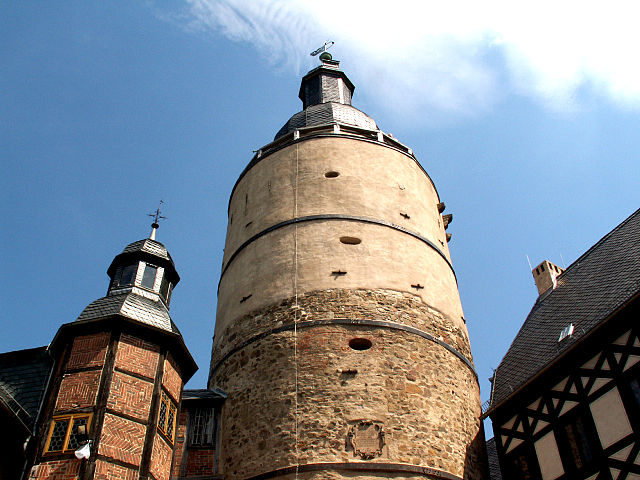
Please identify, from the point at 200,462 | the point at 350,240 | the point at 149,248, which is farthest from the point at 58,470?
the point at 350,240

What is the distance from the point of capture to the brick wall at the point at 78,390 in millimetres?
9125

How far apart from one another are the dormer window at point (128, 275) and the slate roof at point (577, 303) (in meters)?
7.07

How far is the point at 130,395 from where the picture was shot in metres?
9.37

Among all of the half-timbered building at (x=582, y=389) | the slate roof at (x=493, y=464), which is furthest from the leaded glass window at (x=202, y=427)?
the slate roof at (x=493, y=464)

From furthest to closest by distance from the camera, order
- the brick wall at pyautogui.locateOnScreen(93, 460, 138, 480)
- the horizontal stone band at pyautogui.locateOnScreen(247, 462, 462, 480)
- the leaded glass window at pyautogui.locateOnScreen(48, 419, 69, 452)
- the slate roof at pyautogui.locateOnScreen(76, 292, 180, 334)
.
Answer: the slate roof at pyautogui.locateOnScreen(76, 292, 180, 334) < the horizontal stone band at pyautogui.locateOnScreen(247, 462, 462, 480) < the leaded glass window at pyautogui.locateOnScreen(48, 419, 69, 452) < the brick wall at pyautogui.locateOnScreen(93, 460, 138, 480)

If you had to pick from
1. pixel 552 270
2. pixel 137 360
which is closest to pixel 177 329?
pixel 137 360

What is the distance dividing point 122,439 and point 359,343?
3.96m

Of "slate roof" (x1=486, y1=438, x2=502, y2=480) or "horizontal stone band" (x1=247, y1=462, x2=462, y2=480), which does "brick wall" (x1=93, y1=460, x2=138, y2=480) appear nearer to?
"horizontal stone band" (x1=247, y1=462, x2=462, y2=480)

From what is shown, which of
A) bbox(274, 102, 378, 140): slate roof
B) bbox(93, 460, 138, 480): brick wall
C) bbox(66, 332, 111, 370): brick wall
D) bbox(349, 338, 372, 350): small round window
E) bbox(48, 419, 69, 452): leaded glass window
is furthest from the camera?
bbox(274, 102, 378, 140): slate roof

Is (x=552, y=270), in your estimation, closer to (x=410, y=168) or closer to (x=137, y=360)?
(x=410, y=168)

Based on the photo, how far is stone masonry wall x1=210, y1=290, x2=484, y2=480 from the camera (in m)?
9.52

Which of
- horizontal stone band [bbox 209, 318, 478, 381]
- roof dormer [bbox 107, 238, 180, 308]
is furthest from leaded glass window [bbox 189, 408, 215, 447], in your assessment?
roof dormer [bbox 107, 238, 180, 308]

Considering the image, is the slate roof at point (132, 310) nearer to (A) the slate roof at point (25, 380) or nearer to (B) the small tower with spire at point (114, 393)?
(B) the small tower with spire at point (114, 393)

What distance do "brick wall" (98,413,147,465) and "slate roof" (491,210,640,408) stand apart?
5960 millimetres
